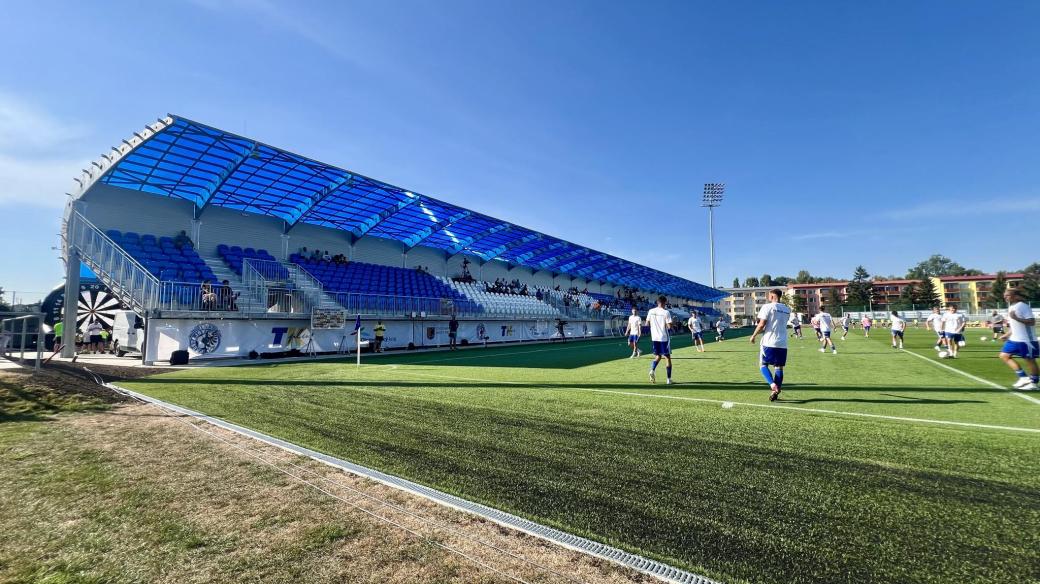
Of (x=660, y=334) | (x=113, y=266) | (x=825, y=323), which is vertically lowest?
(x=660, y=334)

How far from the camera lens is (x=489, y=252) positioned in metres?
38.1

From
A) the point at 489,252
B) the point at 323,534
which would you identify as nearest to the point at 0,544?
the point at 323,534

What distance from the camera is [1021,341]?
8.04m

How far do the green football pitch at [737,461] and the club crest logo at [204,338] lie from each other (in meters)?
10.5

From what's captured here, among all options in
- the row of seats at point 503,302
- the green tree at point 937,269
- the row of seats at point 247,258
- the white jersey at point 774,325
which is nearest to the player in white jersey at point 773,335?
the white jersey at point 774,325

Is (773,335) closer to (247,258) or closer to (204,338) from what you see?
(204,338)

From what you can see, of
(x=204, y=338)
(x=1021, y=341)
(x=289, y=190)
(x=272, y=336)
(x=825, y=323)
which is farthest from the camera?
(x=289, y=190)

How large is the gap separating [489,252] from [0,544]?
3577 cm

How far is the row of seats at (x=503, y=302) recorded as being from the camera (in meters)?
33.0

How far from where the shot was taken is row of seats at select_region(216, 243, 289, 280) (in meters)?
23.2

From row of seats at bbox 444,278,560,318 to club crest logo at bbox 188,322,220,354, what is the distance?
16.5 meters

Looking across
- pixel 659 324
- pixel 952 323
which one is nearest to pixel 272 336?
pixel 659 324

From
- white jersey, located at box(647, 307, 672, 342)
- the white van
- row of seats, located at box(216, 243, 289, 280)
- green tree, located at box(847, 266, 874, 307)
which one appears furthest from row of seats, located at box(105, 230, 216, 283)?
green tree, located at box(847, 266, 874, 307)

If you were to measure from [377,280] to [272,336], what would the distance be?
370 inches
